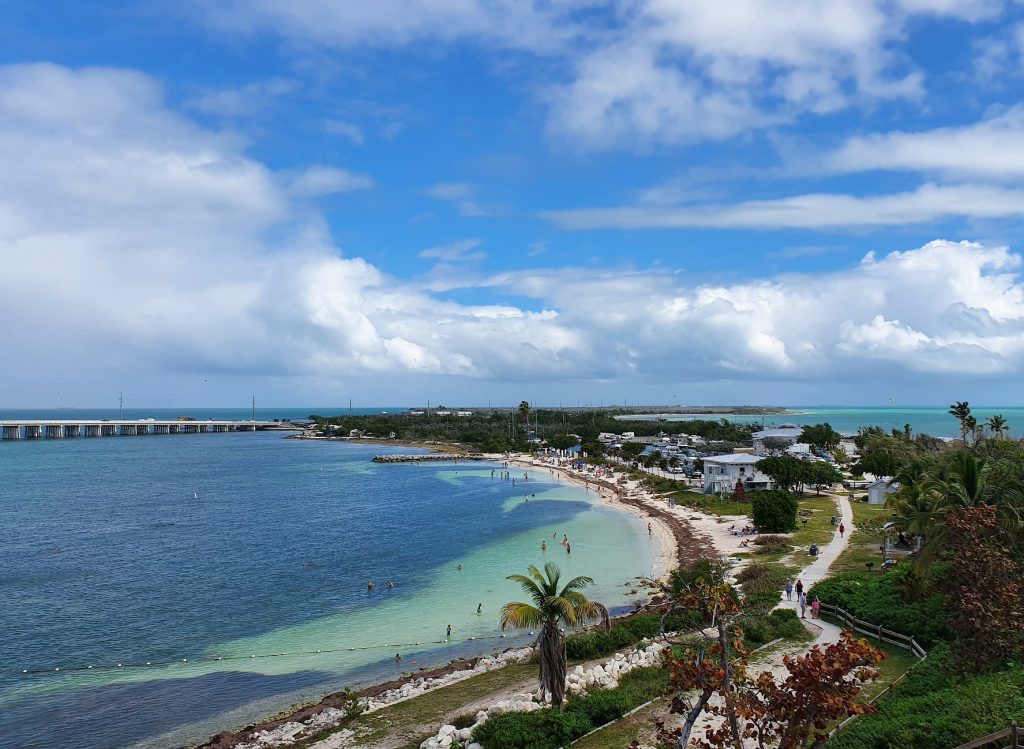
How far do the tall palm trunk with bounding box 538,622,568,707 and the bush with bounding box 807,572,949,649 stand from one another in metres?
12.6

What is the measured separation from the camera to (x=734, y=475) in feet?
228

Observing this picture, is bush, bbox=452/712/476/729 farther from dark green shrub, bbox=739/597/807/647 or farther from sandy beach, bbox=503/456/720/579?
sandy beach, bbox=503/456/720/579

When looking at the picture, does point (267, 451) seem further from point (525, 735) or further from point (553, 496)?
point (525, 735)

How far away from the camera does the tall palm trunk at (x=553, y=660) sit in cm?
1934

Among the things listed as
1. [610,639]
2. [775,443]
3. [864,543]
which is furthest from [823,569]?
[775,443]

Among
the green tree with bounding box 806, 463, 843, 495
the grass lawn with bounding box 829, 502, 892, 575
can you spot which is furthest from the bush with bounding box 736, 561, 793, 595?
the green tree with bounding box 806, 463, 843, 495

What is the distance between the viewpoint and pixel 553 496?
83812 mm

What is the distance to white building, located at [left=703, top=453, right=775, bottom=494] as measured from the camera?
68.4 metres

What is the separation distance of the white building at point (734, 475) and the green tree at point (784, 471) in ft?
3.51

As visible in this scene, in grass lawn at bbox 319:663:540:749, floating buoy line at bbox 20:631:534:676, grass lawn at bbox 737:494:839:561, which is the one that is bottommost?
floating buoy line at bbox 20:631:534:676

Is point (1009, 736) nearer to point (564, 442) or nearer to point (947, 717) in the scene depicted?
point (947, 717)

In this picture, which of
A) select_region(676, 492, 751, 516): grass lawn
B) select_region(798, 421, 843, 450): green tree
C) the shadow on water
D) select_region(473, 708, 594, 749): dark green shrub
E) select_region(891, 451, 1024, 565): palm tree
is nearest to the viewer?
select_region(473, 708, 594, 749): dark green shrub

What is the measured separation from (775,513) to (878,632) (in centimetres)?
2547

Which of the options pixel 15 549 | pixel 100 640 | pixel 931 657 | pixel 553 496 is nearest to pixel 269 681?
pixel 100 640
